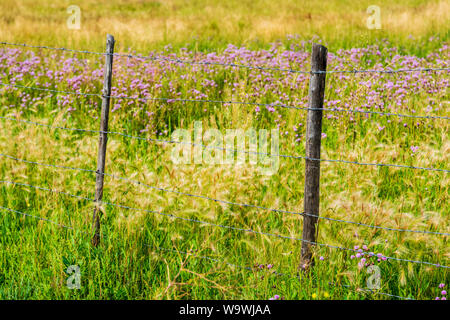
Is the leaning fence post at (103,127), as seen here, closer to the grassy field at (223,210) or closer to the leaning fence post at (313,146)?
the grassy field at (223,210)

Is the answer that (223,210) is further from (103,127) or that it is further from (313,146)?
(103,127)

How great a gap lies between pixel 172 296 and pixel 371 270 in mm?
1294

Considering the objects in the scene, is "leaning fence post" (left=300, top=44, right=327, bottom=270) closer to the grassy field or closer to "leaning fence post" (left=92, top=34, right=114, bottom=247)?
the grassy field

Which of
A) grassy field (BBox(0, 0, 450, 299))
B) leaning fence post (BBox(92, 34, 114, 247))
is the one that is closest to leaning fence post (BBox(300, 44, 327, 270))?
grassy field (BBox(0, 0, 450, 299))

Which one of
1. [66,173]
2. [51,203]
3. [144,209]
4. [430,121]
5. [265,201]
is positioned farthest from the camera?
[430,121]

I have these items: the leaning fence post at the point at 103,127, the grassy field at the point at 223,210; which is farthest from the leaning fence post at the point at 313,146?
the leaning fence post at the point at 103,127

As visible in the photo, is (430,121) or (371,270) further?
(430,121)

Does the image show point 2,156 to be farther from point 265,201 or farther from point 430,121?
point 430,121

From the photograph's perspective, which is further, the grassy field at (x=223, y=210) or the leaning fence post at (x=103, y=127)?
the leaning fence post at (x=103, y=127)

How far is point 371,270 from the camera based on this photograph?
9.33 feet

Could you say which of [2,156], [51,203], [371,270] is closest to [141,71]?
[2,156]

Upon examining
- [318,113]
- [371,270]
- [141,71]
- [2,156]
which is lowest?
[371,270]

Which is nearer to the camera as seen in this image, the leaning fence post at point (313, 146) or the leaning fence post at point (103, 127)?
the leaning fence post at point (313, 146)

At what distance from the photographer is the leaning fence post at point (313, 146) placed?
2.99m
